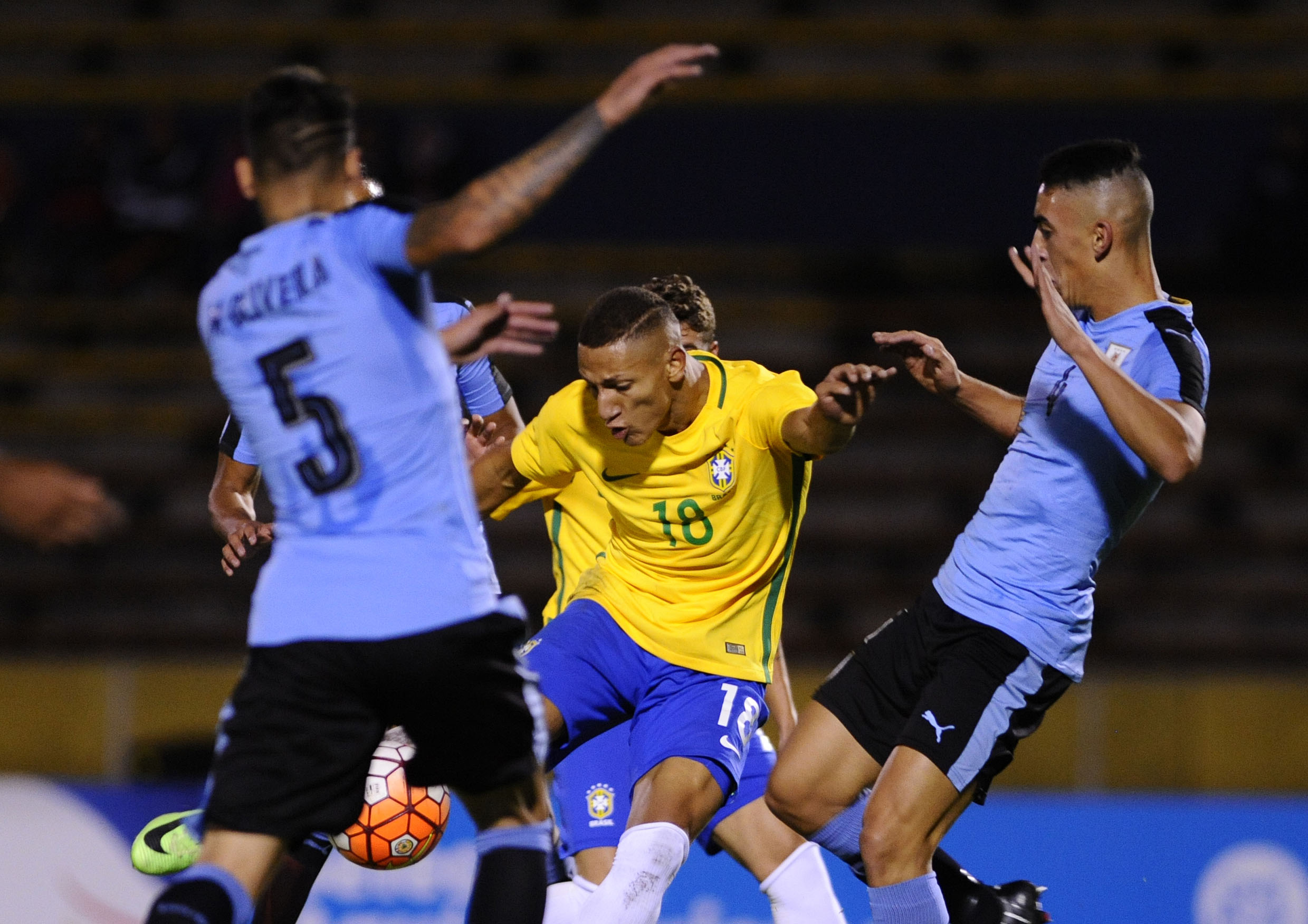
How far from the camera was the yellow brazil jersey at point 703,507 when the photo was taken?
425cm

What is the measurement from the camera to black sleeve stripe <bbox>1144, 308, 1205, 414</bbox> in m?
3.64

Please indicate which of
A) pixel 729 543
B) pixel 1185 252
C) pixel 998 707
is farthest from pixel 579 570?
pixel 1185 252

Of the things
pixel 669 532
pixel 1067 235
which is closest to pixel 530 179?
pixel 669 532

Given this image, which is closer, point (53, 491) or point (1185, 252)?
point (53, 491)

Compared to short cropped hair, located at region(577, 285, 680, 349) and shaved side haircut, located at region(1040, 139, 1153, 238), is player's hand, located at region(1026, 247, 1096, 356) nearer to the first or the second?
shaved side haircut, located at region(1040, 139, 1153, 238)

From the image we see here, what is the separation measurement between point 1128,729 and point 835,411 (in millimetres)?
5679

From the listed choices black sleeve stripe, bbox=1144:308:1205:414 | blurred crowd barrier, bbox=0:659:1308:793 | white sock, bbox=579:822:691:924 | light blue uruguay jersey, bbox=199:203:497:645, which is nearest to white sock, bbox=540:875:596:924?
white sock, bbox=579:822:691:924

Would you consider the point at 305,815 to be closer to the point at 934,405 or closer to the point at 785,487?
the point at 785,487

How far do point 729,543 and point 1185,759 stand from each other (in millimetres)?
5399

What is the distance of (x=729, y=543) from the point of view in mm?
4289

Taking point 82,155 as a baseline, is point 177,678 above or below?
below

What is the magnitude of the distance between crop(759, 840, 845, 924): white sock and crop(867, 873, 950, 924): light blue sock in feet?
1.29

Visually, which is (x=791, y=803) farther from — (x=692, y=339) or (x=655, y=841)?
(x=692, y=339)

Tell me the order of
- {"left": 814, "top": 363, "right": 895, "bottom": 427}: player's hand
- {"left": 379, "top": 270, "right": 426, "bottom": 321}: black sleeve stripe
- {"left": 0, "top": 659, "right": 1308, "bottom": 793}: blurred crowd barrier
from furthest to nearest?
{"left": 0, "top": 659, "right": 1308, "bottom": 793}: blurred crowd barrier, {"left": 814, "top": 363, "right": 895, "bottom": 427}: player's hand, {"left": 379, "top": 270, "right": 426, "bottom": 321}: black sleeve stripe
